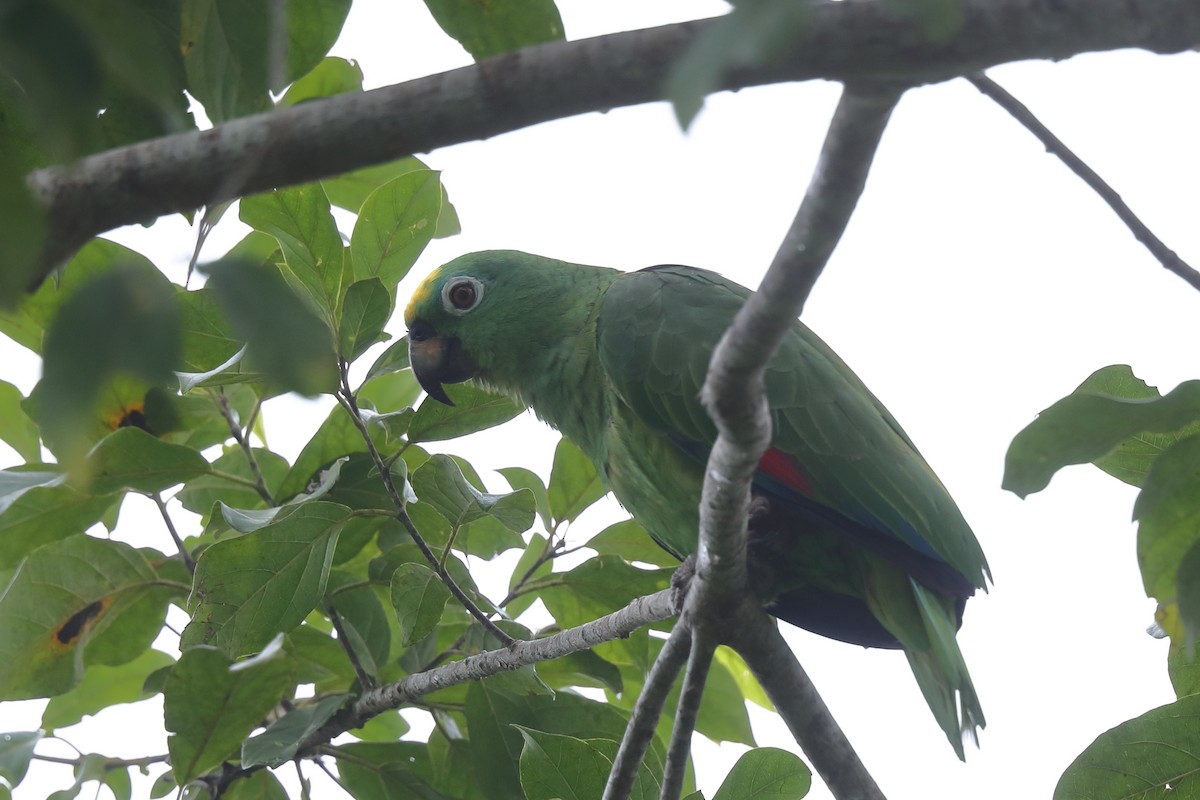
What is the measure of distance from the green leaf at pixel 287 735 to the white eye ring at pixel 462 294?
1.50m

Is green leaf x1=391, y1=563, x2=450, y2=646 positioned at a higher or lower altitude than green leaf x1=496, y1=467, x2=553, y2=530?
lower

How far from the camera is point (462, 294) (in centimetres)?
374

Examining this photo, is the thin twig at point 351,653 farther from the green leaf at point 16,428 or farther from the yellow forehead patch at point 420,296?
the yellow forehead patch at point 420,296

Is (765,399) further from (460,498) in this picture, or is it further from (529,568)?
(529,568)

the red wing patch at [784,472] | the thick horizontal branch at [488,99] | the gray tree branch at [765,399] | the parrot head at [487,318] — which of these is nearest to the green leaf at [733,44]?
the thick horizontal branch at [488,99]

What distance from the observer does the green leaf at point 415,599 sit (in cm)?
254

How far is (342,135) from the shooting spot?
1101mm

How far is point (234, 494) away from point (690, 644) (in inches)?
64.1

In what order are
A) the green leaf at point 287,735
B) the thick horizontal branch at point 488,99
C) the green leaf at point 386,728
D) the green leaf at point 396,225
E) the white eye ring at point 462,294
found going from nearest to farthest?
1. the thick horizontal branch at point 488,99
2. the green leaf at point 287,735
3. the green leaf at point 396,225
4. the green leaf at point 386,728
5. the white eye ring at point 462,294

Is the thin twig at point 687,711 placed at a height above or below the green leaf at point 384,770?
below

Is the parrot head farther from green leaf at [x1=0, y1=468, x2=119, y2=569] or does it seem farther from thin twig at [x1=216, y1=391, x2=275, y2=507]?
green leaf at [x1=0, y1=468, x2=119, y2=569]

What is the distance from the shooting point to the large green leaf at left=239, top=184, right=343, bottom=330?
103 inches

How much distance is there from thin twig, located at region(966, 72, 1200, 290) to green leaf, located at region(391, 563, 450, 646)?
1.66 metres

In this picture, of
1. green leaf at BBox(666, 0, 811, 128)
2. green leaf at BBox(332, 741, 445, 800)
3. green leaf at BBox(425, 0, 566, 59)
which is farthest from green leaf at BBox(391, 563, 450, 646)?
green leaf at BBox(666, 0, 811, 128)
